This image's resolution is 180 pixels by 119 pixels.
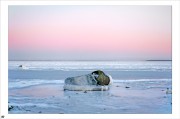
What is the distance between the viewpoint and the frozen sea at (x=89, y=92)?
14.2 ft

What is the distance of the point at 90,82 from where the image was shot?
4.57 meters

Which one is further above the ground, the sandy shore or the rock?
the rock

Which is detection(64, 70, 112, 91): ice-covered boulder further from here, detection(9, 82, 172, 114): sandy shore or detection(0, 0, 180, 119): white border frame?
detection(0, 0, 180, 119): white border frame

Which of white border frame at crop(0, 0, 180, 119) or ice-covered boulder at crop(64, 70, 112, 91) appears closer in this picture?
white border frame at crop(0, 0, 180, 119)

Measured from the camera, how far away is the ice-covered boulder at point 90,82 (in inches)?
177

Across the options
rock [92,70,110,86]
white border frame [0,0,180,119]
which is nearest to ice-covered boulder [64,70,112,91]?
rock [92,70,110,86]

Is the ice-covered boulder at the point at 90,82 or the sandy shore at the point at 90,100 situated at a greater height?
the ice-covered boulder at the point at 90,82

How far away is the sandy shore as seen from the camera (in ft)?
14.2

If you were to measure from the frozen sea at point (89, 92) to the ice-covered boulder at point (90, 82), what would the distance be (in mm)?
43
